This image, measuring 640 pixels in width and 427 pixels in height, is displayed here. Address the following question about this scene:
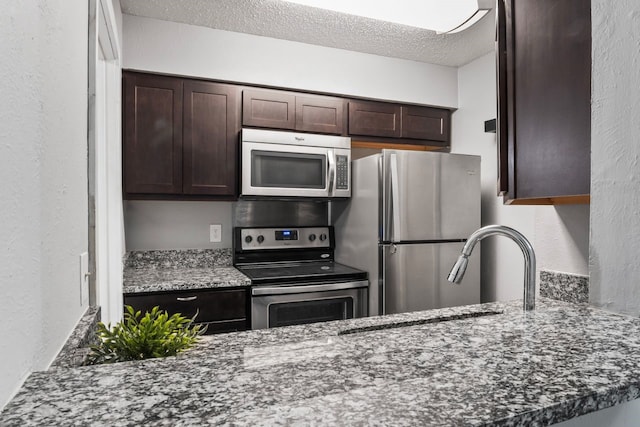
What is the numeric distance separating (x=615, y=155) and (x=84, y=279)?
1.46 metres

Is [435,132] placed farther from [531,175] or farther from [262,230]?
[531,175]

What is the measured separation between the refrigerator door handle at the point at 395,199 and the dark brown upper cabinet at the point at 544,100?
3.65 ft

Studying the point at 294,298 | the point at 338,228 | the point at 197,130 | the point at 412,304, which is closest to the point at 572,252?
the point at 412,304

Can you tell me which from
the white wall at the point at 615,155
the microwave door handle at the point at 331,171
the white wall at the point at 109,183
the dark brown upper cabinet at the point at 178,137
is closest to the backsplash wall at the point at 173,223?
the dark brown upper cabinet at the point at 178,137

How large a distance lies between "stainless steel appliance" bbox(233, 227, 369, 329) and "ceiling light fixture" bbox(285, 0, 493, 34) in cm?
154

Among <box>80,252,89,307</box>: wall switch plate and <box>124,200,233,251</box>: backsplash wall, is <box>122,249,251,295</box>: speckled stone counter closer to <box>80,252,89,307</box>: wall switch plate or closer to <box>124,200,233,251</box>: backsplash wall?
<box>124,200,233,251</box>: backsplash wall

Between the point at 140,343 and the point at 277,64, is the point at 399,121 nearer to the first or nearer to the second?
the point at 277,64

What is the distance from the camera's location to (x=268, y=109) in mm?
2814

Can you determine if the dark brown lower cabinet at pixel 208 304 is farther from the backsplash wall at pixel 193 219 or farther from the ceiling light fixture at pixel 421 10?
the ceiling light fixture at pixel 421 10

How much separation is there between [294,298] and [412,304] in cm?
78

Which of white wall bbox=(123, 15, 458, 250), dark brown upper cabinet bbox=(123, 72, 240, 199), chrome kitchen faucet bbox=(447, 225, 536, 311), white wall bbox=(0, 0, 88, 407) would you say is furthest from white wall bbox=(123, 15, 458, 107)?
chrome kitchen faucet bbox=(447, 225, 536, 311)

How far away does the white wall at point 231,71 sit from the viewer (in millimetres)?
2578

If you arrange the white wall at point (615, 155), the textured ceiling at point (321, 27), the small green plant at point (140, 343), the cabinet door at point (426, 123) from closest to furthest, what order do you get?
1. the small green plant at point (140, 343)
2. the white wall at point (615, 155)
3. the textured ceiling at point (321, 27)
4. the cabinet door at point (426, 123)

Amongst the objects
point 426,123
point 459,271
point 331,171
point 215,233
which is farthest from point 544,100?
point 215,233
